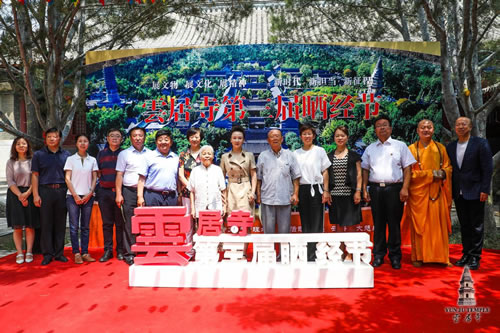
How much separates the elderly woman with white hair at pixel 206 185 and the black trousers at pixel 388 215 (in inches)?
58.4

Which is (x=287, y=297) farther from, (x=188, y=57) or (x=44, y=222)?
(x=188, y=57)

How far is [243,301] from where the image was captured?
294 centimetres

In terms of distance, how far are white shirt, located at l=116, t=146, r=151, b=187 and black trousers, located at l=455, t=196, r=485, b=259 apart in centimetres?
313

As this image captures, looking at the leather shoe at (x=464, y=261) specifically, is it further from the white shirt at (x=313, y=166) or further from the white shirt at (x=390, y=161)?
the white shirt at (x=313, y=166)

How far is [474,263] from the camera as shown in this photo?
3.69 meters

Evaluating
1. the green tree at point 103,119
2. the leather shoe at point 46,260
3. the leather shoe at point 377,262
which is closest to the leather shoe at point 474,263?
the leather shoe at point 377,262

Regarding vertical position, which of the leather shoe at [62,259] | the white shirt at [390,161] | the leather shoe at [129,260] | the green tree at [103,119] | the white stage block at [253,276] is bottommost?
the leather shoe at [62,259]

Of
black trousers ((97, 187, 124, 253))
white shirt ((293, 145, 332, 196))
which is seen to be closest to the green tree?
black trousers ((97, 187, 124, 253))

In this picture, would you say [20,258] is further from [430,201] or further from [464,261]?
[464,261]

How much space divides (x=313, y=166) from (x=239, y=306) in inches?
60.5

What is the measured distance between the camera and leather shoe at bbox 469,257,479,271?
3660 mm

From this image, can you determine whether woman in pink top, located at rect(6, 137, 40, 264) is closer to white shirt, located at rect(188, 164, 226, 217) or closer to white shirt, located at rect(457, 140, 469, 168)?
white shirt, located at rect(188, 164, 226, 217)

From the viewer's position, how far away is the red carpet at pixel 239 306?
251 cm

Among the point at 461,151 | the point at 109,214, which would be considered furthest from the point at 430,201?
the point at 109,214
